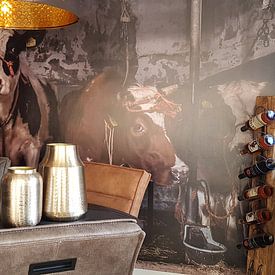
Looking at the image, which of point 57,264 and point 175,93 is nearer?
point 57,264

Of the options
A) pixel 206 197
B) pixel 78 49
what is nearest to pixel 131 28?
pixel 78 49

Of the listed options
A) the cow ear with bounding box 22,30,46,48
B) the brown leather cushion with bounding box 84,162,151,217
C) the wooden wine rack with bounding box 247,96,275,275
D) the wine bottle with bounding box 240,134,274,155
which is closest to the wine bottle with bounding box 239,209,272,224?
the wooden wine rack with bounding box 247,96,275,275

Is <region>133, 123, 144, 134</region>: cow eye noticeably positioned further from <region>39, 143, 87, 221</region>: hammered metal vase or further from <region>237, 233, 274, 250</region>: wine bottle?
<region>39, 143, 87, 221</region>: hammered metal vase

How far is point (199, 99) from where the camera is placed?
2.54m

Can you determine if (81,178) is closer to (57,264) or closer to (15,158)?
(57,264)

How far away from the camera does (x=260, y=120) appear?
225 cm

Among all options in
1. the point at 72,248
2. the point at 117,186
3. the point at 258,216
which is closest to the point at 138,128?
the point at 117,186

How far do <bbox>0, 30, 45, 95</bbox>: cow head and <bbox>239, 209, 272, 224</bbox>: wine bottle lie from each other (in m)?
1.79

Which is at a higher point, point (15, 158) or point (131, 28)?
point (131, 28)

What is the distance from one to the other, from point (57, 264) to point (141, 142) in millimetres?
1620

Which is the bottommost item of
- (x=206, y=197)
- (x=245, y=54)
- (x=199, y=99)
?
(x=206, y=197)

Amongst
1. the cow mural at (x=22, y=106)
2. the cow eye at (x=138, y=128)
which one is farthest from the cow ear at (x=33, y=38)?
the cow eye at (x=138, y=128)

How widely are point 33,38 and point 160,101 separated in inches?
39.5

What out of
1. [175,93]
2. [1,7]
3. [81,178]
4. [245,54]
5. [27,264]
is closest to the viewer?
[27,264]
